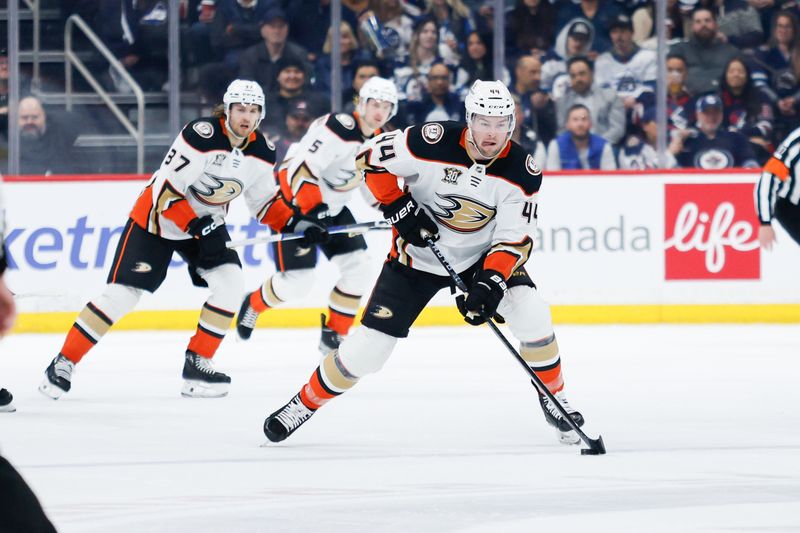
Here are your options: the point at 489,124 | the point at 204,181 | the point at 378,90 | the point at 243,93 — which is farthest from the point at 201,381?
the point at 489,124

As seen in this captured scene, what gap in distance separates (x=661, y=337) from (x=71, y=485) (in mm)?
4301

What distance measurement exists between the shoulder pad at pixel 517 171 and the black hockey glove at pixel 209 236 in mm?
1461

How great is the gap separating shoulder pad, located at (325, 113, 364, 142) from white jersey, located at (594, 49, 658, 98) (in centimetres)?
241

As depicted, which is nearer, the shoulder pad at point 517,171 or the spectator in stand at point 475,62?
the shoulder pad at point 517,171

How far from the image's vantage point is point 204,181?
523cm

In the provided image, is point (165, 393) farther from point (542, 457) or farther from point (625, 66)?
point (625, 66)

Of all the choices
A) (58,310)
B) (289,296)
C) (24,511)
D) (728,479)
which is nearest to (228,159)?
(289,296)

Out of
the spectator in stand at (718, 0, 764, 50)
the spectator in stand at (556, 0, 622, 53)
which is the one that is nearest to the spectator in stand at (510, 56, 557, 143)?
the spectator in stand at (556, 0, 622, 53)

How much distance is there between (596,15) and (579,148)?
840 mm

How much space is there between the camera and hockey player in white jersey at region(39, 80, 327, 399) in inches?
201

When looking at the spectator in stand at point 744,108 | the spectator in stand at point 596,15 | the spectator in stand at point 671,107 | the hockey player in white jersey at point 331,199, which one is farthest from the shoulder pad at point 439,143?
the spectator in stand at point 744,108

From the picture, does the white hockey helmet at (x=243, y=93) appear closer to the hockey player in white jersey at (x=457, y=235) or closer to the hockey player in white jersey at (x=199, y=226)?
the hockey player in white jersey at (x=199, y=226)

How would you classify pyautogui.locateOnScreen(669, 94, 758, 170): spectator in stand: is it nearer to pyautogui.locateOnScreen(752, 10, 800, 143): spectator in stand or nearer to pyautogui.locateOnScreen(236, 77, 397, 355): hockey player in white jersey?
pyautogui.locateOnScreen(752, 10, 800, 143): spectator in stand

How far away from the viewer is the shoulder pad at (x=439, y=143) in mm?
4016
